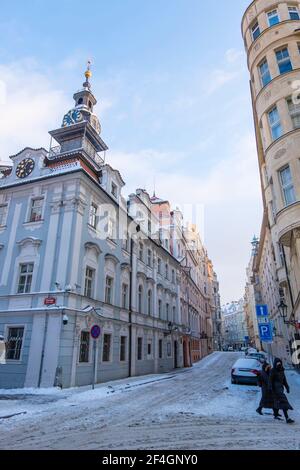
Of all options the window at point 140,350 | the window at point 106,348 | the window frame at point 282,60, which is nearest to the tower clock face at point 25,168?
the window at point 106,348

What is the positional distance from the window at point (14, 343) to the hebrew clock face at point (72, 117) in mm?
15335

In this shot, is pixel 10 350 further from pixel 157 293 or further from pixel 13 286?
pixel 157 293

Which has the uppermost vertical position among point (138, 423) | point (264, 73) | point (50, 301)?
point (264, 73)

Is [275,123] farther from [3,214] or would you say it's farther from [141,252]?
[3,214]

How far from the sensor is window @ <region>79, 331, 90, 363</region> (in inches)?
629

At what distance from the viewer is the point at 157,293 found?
28641 mm

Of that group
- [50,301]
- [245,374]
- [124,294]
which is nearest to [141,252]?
[124,294]

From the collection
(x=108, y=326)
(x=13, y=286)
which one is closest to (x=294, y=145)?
(x=108, y=326)

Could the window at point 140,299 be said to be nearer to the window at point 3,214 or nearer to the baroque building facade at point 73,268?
the baroque building facade at point 73,268

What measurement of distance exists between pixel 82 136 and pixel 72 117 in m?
Result: 2.42

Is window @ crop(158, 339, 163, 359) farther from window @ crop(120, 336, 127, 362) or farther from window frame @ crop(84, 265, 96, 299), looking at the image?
window frame @ crop(84, 265, 96, 299)

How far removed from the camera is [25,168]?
19.7 meters

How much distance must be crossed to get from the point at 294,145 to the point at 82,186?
1107cm

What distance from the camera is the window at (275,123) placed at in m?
15.9
